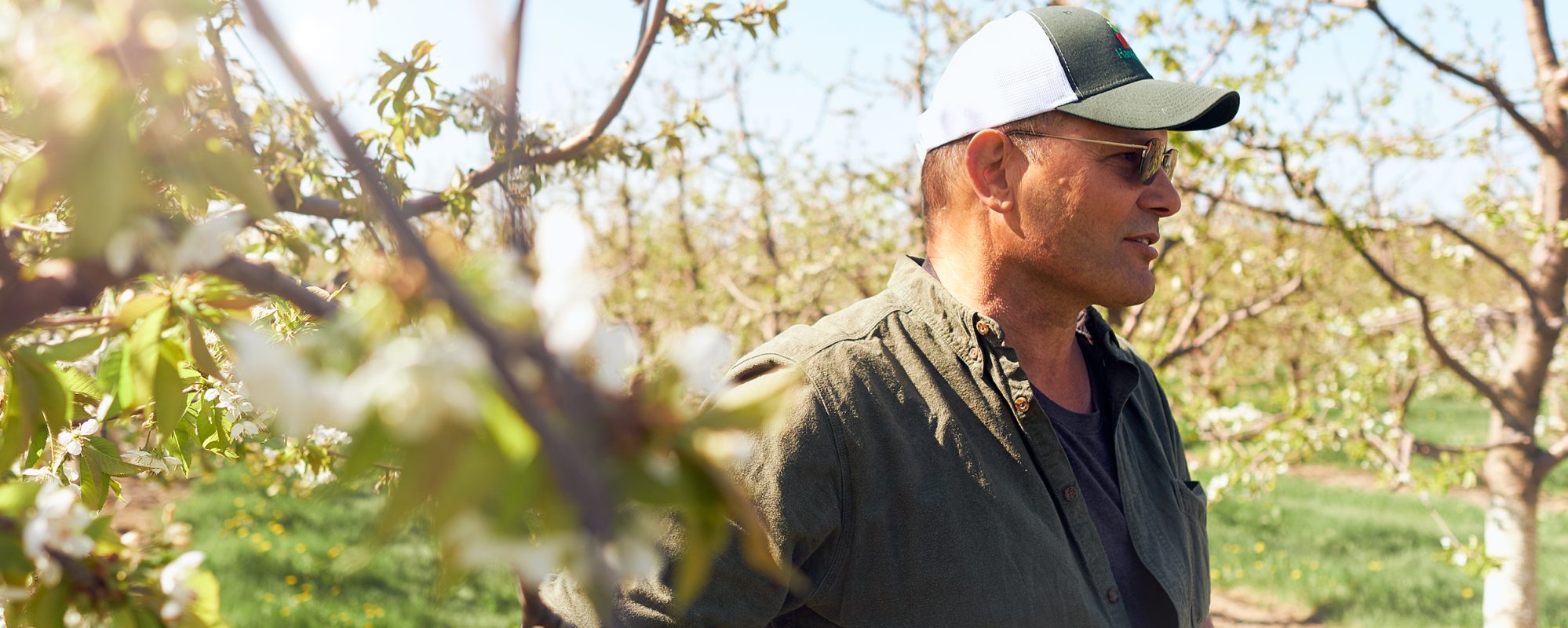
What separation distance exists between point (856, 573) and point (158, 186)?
118 cm

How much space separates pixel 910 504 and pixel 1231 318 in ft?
15.4

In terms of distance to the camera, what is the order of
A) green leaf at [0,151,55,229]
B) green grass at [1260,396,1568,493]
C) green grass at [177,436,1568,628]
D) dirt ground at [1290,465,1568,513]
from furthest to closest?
green grass at [1260,396,1568,493] < dirt ground at [1290,465,1568,513] < green grass at [177,436,1568,628] < green leaf at [0,151,55,229]

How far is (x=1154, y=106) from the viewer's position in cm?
196

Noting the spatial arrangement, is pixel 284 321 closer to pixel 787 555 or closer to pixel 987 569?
pixel 787 555

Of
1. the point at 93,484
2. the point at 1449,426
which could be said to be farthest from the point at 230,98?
the point at 1449,426

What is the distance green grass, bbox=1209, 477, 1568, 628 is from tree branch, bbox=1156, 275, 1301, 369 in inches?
30.6

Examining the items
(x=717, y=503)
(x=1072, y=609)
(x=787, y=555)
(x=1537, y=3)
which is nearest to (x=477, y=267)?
(x=717, y=503)

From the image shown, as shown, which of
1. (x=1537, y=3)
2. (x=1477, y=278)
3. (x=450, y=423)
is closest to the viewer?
(x=450, y=423)

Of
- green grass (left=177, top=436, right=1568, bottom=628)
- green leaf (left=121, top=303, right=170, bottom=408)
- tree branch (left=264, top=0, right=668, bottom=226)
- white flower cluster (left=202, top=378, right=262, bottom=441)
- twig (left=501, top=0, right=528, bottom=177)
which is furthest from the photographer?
green grass (left=177, top=436, right=1568, bottom=628)

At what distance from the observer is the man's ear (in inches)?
79.6

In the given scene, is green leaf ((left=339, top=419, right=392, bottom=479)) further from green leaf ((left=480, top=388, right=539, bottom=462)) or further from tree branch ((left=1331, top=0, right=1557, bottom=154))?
tree branch ((left=1331, top=0, right=1557, bottom=154))

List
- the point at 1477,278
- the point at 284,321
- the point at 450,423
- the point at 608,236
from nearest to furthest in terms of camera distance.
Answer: the point at 450,423 → the point at 284,321 → the point at 608,236 → the point at 1477,278

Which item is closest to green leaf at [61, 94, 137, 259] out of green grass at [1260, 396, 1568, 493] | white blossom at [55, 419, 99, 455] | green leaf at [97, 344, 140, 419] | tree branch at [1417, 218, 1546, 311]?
green leaf at [97, 344, 140, 419]

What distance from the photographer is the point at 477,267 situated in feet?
1.55
